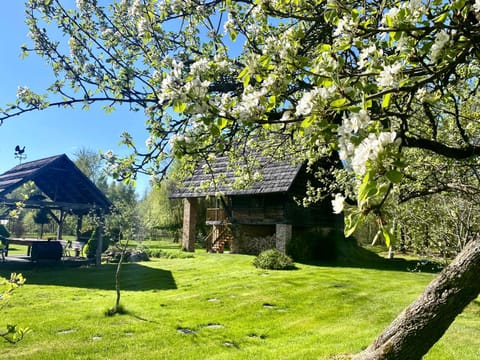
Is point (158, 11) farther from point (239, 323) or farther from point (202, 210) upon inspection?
point (202, 210)

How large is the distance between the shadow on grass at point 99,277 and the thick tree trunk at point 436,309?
9.57 metres

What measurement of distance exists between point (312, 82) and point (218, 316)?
689 cm

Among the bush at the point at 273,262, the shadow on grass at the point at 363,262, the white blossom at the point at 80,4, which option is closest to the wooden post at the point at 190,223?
the shadow on grass at the point at 363,262

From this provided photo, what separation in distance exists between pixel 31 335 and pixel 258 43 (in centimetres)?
657

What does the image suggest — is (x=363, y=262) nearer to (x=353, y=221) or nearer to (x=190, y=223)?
(x=190, y=223)

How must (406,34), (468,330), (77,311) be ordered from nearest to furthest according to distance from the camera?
(406,34)
(468,330)
(77,311)

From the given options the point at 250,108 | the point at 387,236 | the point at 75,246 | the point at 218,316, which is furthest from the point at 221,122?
the point at 75,246

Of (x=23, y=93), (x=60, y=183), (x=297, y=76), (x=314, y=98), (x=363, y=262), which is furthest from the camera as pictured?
(x=363, y=262)

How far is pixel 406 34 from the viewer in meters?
1.99

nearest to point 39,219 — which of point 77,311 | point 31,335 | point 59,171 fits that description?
point 59,171

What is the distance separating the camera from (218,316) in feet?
28.1

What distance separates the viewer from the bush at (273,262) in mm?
15859

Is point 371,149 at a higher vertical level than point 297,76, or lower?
lower

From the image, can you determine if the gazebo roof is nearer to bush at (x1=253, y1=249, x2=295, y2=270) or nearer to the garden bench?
the garden bench
